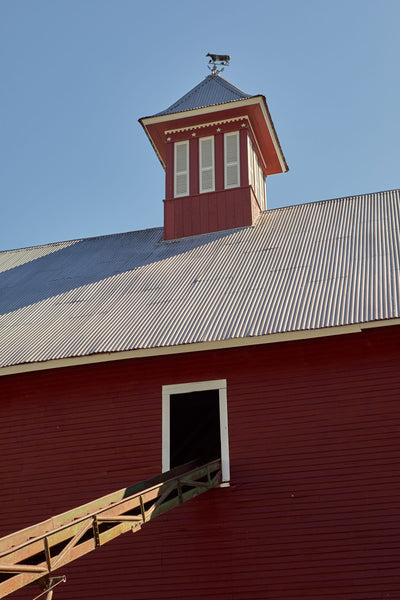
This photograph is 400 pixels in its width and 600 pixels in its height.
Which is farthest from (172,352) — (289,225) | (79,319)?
(289,225)

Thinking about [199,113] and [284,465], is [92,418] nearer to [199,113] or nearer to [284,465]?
[284,465]

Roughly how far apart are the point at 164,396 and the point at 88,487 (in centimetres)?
224

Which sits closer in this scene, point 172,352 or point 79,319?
point 172,352

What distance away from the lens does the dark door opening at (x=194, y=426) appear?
18.0 metres

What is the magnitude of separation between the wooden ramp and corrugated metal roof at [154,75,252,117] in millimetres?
12654

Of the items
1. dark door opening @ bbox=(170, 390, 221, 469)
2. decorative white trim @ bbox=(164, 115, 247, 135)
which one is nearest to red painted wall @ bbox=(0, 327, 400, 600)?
dark door opening @ bbox=(170, 390, 221, 469)

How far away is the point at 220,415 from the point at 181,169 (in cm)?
1040

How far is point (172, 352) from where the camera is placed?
14.7 metres

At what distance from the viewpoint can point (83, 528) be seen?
10305mm

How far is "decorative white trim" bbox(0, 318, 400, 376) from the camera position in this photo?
1384cm

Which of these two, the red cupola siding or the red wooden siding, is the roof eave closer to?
the red cupola siding

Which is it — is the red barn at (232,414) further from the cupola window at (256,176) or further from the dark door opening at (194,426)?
the cupola window at (256,176)

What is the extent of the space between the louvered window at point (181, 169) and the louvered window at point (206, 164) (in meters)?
0.45

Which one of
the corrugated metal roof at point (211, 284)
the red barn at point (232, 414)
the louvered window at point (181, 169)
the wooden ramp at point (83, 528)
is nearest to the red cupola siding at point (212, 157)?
the louvered window at point (181, 169)
